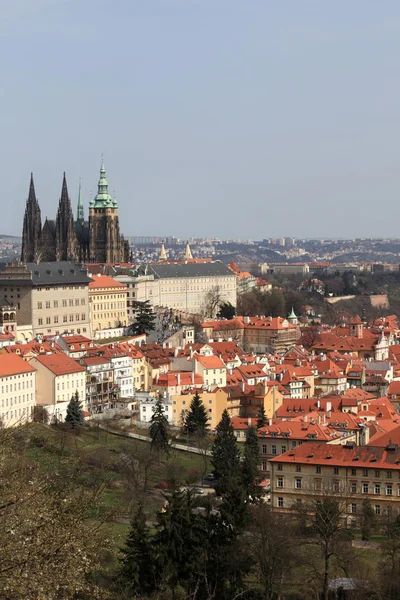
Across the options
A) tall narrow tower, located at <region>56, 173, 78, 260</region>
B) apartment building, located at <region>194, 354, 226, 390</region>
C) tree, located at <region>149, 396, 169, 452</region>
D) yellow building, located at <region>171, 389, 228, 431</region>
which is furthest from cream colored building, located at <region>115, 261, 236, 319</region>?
tree, located at <region>149, 396, 169, 452</region>

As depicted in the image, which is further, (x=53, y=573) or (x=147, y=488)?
(x=147, y=488)

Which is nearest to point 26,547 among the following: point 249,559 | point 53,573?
point 53,573

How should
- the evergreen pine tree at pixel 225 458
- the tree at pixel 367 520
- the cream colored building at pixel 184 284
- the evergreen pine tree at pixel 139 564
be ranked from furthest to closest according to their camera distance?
the cream colored building at pixel 184 284
the evergreen pine tree at pixel 225 458
the tree at pixel 367 520
the evergreen pine tree at pixel 139 564

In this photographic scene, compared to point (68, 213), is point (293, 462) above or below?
below

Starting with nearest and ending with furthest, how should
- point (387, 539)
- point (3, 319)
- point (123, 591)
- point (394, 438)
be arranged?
1. point (123, 591)
2. point (387, 539)
3. point (394, 438)
4. point (3, 319)

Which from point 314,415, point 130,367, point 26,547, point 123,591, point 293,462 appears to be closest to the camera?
point 26,547

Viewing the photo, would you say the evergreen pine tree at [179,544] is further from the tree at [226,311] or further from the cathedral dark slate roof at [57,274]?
the tree at [226,311]

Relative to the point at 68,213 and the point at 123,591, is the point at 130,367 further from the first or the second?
the point at 68,213

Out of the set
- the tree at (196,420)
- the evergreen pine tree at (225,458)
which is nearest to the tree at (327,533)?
the evergreen pine tree at (225,458)
